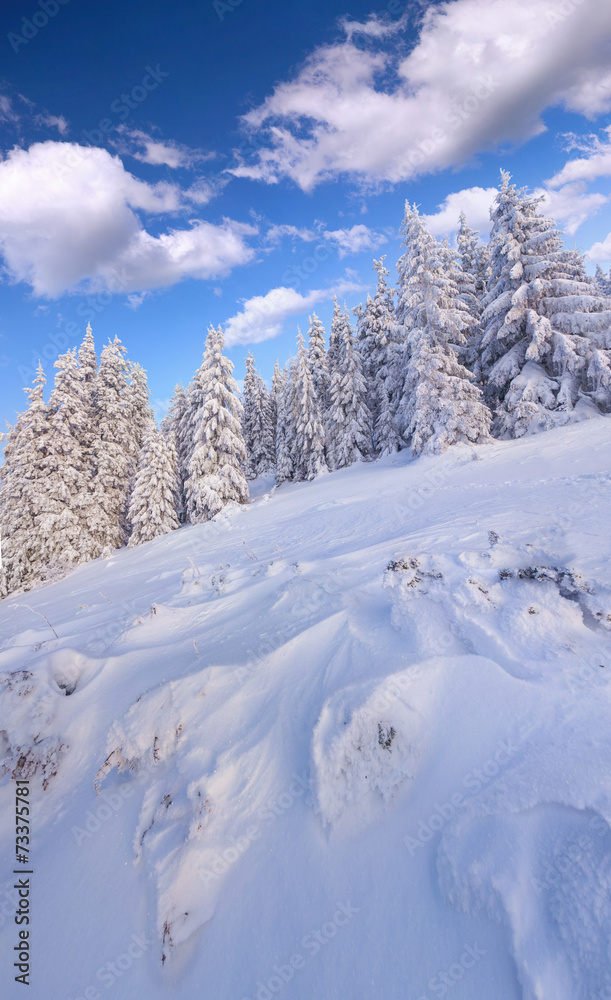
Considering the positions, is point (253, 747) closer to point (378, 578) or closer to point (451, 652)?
point (451, 652)

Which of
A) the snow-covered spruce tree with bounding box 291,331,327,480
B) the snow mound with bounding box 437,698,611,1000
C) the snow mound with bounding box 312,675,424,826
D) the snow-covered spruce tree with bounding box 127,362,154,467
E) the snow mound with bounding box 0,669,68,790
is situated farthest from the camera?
the snow-covered spruce tree with bounding box 291,331,327,480

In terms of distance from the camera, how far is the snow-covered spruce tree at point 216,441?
21094 mm

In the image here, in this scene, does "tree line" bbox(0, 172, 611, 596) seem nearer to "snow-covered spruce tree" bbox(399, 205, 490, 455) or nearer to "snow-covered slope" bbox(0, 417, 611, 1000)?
"snow-covered spruce tree" bbox(399, 205, 490, 455)

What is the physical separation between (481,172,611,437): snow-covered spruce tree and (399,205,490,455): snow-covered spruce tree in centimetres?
139

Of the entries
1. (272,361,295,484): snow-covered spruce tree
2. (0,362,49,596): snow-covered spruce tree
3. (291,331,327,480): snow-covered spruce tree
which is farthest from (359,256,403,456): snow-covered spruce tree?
(0,362,49,596): snow-covered spruce tree

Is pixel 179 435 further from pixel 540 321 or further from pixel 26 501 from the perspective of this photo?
pixel 540 321

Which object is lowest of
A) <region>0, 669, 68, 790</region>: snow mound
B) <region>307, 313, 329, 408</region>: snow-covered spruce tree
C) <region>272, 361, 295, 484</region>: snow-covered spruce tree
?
<region>0, 669, 68, 790</region>: snow mound

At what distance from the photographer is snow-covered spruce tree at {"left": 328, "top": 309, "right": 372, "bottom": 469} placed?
81.7ft

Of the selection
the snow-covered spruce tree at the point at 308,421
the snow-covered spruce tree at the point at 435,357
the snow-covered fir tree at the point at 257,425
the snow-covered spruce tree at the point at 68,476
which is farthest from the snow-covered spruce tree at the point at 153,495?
the snow-covered fir tree at the point at 257,425

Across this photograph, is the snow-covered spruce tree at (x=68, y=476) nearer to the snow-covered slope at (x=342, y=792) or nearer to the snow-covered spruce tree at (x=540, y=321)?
the snow-covered slope at (x=342, y=792)

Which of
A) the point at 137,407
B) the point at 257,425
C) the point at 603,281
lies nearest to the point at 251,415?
the point at 257,425

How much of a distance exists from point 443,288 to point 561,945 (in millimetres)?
19660

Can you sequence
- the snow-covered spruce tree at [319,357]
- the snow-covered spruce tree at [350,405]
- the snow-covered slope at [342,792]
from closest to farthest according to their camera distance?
1. the snow-covered slope at [342,792]
2. the snow-covered spruce tree at [350,405]
3. the snow-covered spruce tree at [319,357]

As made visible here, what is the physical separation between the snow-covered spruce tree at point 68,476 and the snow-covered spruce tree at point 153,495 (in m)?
2.46
